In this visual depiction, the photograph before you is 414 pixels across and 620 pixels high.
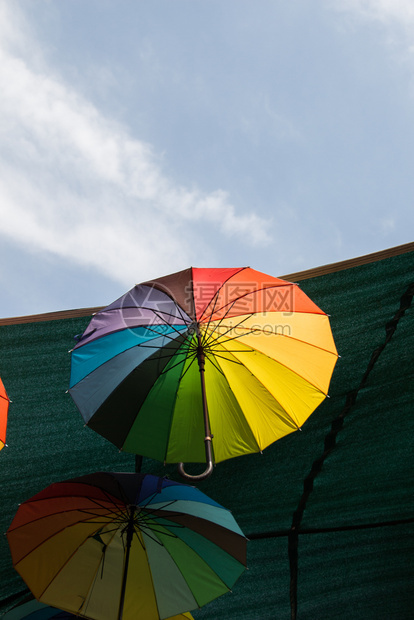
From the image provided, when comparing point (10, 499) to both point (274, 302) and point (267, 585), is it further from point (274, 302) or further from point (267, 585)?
point (274, 302)

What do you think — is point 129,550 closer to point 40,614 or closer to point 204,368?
point 40,614

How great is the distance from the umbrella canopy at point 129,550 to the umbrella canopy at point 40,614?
36 centimetres

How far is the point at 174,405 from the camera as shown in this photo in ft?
8.11

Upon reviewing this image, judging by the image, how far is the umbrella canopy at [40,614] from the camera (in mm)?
2564

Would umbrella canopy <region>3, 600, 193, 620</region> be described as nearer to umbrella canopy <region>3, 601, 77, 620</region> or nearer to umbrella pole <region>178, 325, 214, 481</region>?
umbrella canopy <region>3, 601, 77, 620</region>

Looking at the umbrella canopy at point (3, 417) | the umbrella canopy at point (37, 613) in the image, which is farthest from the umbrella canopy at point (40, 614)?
the umbrella canopy at point (3, 417)

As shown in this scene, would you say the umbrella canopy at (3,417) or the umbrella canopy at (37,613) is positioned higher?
the umbrella canopy at (3,417)

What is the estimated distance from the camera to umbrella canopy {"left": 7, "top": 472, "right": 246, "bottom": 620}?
2.30m

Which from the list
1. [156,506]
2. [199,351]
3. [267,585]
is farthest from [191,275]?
[267,585]

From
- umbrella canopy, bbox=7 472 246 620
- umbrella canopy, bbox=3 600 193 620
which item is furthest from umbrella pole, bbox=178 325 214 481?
umbrella canopy, bbox=3 600 193 620

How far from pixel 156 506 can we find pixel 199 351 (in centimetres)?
71

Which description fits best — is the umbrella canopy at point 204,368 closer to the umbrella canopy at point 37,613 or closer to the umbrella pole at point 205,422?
the umbrella pole at point 205,422

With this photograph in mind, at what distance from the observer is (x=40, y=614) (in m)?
2.59

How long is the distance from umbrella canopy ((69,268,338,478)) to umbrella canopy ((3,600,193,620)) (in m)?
0.91
